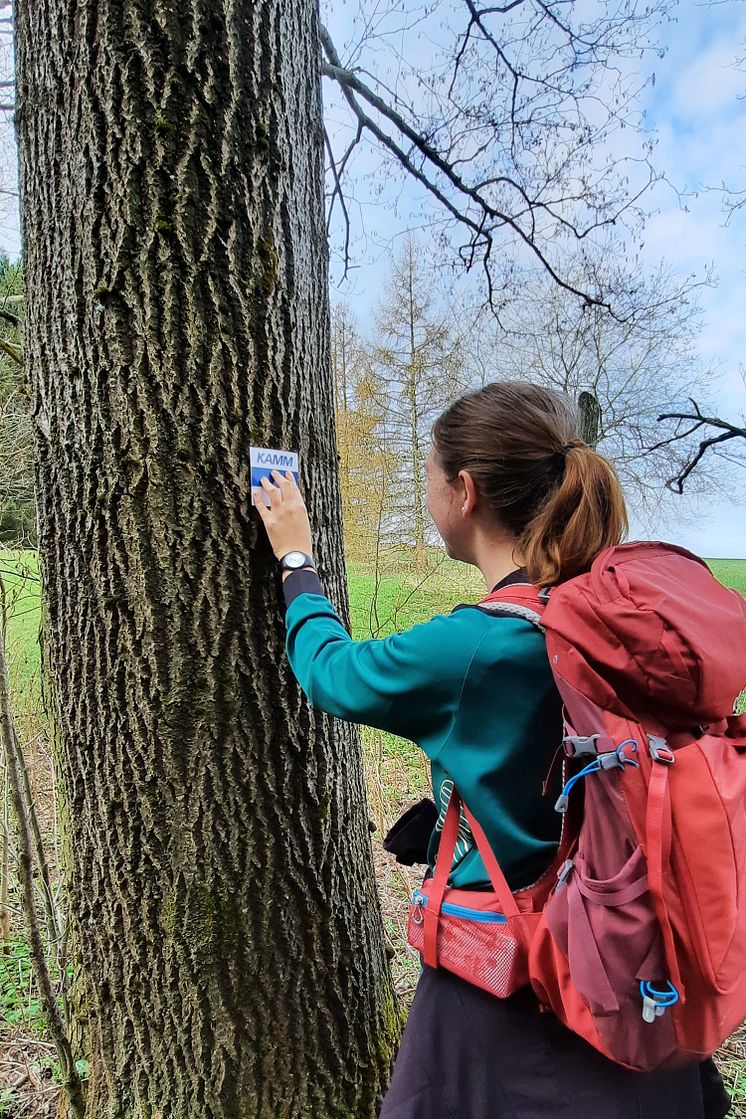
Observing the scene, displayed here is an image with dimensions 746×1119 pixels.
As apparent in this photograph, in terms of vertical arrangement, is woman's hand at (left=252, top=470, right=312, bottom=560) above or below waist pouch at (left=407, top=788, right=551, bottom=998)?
above

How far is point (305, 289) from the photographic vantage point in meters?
1.49

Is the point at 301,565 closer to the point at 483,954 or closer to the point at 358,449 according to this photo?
the point at 483,954

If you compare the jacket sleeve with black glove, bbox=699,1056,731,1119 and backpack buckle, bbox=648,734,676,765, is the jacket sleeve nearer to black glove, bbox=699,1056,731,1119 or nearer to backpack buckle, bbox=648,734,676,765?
backpack buckle, bbox=648,734,676,765

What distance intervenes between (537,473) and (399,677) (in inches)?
19.3

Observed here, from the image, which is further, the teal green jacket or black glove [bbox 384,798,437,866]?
black glove [bbox 384,798,437,866]

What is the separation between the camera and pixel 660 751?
875mm

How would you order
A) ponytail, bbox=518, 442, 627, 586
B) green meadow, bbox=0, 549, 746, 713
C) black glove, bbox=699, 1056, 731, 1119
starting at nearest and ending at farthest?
ponytail, bbox=518, 442, 627, 586 → black glove, bbox=699, 1056, 731, 1119 → green meadow, bbox=0, 549, 746, 713

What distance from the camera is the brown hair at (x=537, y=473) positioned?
1.15 metres

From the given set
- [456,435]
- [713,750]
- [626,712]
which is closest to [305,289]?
[456,435]

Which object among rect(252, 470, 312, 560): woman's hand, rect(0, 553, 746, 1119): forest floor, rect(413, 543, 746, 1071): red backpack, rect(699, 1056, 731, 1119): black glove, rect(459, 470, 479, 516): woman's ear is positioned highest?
rect(459, 470, 479, 516): woman's ear

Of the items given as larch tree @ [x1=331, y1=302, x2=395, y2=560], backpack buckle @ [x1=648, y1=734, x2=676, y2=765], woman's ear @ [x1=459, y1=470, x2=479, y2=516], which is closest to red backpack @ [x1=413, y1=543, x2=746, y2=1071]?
backpack buckle @ [x1=648, y1=734, x2=676, y2=765]

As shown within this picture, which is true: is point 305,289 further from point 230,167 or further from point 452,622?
point 452,622

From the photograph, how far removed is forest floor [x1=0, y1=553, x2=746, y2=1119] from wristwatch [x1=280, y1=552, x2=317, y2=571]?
4.74ft

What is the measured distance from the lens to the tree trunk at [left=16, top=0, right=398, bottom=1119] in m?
1.28
